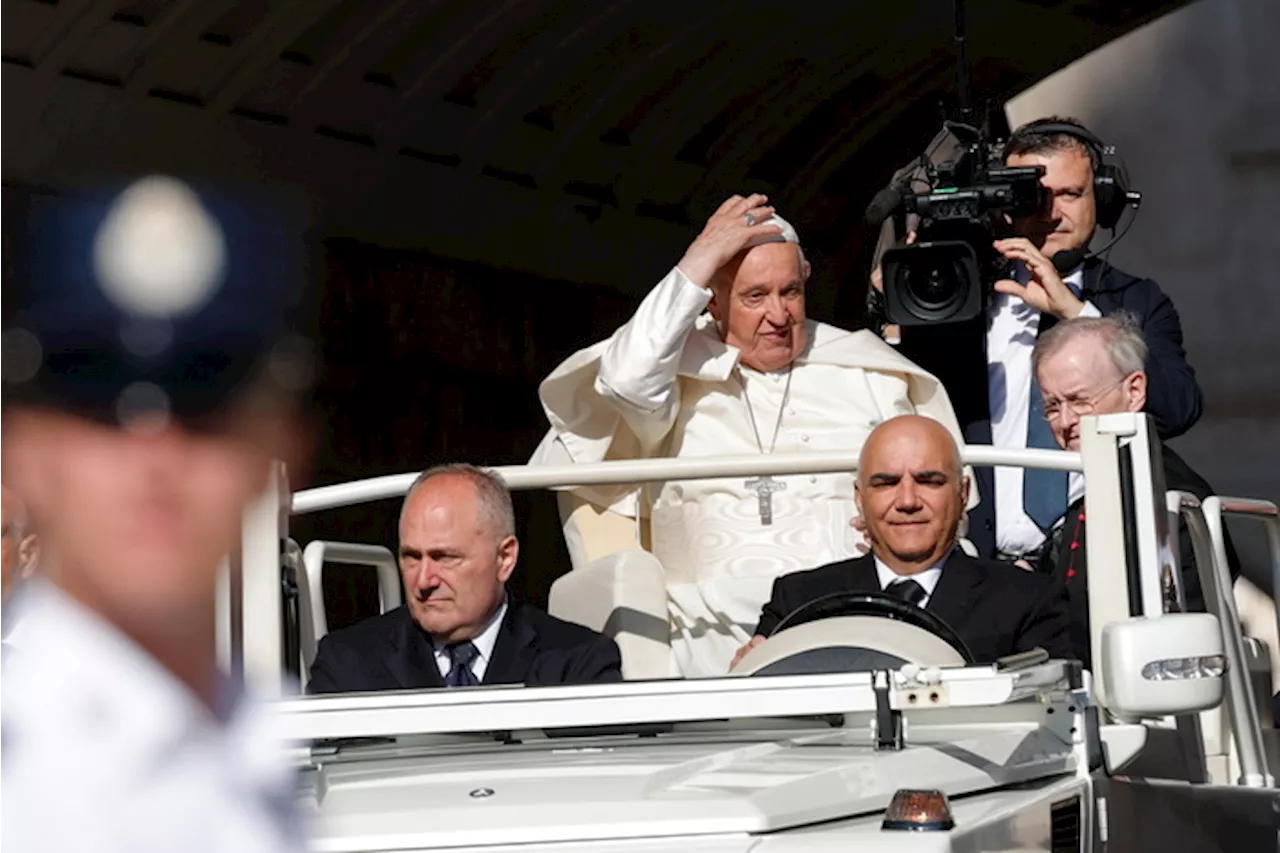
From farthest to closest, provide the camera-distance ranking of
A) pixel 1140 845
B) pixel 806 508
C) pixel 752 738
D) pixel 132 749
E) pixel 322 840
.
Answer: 1. pixel 806 508
2. pixel 1140 845
3. pixel 752 738
4. pixel 322 840
5. pixel 132 749

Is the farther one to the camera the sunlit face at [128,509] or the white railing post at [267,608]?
the white railing post at [267,608]

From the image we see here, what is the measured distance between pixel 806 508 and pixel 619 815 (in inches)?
129

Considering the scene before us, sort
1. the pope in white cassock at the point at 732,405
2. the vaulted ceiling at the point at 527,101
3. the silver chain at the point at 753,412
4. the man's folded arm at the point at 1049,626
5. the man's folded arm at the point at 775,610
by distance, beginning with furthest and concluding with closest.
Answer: the vaulted ceiling at the point at 527,101
the silver chain at the point at 753,412
the pope in white cassock at the point at 732,405
the man's folded arm at the point at 775,610
the man's folded arm at the point at 1049,626

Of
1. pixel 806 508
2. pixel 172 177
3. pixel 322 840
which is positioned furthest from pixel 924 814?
pixel 806 508

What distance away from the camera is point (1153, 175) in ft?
72.9

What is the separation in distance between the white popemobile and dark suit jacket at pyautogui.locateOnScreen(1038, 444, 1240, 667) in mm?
129

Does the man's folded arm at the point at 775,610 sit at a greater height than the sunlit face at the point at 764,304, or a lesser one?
lesser

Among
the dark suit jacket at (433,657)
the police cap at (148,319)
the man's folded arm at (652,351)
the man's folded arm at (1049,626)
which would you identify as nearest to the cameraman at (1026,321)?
the man's folded arm at (652,351)

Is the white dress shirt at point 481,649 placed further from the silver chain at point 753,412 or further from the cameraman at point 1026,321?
the cameraman at point 1026,321

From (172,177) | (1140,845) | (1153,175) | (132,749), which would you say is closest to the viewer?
(132,749)

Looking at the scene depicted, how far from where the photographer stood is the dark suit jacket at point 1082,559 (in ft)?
17.2

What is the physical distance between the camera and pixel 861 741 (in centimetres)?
412

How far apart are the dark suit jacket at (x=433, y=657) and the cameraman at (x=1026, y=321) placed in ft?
4.99

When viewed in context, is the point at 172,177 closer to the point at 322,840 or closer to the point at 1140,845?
the point at 322,840
